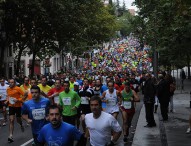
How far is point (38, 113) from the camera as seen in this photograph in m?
9.12

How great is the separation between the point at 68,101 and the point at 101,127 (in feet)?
17.9

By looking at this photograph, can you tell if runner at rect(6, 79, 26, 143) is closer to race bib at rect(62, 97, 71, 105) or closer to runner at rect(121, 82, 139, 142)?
Answer: race bib at rect(62, 97, 71, 105)

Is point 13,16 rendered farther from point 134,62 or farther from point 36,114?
point 36,114

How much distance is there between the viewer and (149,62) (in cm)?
5694

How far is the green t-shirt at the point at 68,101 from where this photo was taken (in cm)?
1213

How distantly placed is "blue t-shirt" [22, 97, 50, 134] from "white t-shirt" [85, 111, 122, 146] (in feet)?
8.01

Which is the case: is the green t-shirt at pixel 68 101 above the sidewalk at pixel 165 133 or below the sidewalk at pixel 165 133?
above

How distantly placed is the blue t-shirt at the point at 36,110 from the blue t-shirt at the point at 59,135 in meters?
3.19

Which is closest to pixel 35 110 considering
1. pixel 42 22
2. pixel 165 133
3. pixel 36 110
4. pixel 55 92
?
pixel 36 110

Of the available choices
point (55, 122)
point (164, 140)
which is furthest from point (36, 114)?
point (164, 140)

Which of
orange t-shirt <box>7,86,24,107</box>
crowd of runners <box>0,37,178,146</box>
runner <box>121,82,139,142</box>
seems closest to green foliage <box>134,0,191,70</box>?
crowd of runners <box>0,37,178,146</box>

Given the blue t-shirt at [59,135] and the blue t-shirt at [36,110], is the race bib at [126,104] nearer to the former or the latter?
the blue t-shirt at [36,110]

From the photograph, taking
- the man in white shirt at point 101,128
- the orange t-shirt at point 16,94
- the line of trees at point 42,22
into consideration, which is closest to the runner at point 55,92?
the orange t-shirt at point 16,94

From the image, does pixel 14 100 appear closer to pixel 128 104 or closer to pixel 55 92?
pixel 55 92
